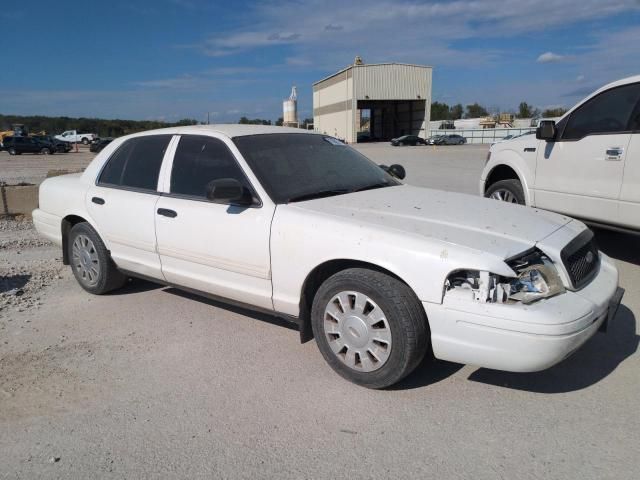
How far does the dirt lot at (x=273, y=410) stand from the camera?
254 centimetres

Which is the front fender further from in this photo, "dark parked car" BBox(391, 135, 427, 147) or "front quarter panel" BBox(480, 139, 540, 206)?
"dark parked car" BBox(391, 135, 427, 147)

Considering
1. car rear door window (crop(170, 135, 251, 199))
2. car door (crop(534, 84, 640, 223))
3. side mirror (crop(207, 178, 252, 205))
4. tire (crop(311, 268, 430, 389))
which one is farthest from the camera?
car door (crop(534, 84, 640, 223))

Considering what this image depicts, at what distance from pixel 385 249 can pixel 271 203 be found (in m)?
0.97

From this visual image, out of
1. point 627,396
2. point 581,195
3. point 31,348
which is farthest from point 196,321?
point 581,195

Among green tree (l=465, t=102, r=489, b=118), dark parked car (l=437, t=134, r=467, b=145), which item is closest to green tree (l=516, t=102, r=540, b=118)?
green tree (l=465, t=102, r=489, b=118)

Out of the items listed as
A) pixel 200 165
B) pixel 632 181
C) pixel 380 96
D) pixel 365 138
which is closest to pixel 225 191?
pixel 200 165

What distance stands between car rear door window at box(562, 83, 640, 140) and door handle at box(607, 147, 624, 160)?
0.19 metres

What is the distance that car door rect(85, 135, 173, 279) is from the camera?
14.2 feet

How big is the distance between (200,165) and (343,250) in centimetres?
162

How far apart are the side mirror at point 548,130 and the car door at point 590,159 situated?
105mm

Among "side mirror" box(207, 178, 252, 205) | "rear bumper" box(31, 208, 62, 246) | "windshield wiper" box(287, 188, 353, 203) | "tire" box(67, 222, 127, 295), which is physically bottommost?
"tire" box(67, 222, 127, 295)

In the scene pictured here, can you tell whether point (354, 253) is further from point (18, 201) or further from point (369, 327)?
point (18, 201)

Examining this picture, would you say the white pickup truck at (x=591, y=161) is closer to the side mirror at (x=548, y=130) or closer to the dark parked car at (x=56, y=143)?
the side mirror at (x=548, y=130)

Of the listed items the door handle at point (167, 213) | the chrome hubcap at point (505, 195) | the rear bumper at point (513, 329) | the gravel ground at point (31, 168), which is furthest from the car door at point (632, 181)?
the gravel ground at point (31, 168)
